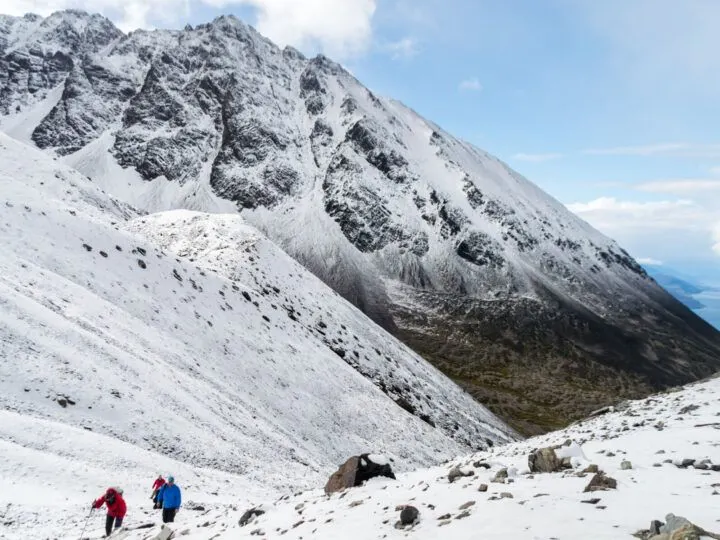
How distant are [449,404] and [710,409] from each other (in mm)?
56488

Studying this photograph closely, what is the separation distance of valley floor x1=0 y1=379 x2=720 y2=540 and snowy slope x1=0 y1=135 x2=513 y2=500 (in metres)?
1.73

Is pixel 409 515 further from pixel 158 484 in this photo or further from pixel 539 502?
pixel 158 484

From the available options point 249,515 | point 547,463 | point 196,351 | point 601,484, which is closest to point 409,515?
point 601,484

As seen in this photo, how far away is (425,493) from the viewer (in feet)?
43.4

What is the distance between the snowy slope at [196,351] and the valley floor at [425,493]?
1.73m

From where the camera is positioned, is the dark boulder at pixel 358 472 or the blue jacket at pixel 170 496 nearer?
the dark boulder at pixel 358 472

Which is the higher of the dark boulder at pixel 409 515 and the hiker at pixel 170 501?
the dark boulder at pixel 409 515

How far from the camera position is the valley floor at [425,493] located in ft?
30.5

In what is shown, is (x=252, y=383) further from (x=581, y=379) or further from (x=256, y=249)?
(x=581, y=379)

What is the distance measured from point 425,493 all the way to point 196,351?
35.0 metres

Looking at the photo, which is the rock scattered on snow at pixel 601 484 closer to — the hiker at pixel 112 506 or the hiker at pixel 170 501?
the hiker at pixel 170 501

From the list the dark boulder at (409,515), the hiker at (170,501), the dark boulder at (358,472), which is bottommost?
the hiker at (170,501)

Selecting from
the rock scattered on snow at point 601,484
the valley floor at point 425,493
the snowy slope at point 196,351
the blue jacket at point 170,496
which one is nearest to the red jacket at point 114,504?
the valley floor at point 425,493

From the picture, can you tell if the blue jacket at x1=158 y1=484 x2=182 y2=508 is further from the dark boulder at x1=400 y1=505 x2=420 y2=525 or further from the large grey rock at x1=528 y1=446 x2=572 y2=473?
the large grey rock at x1=528 y1=446 x2=572 y2=473
